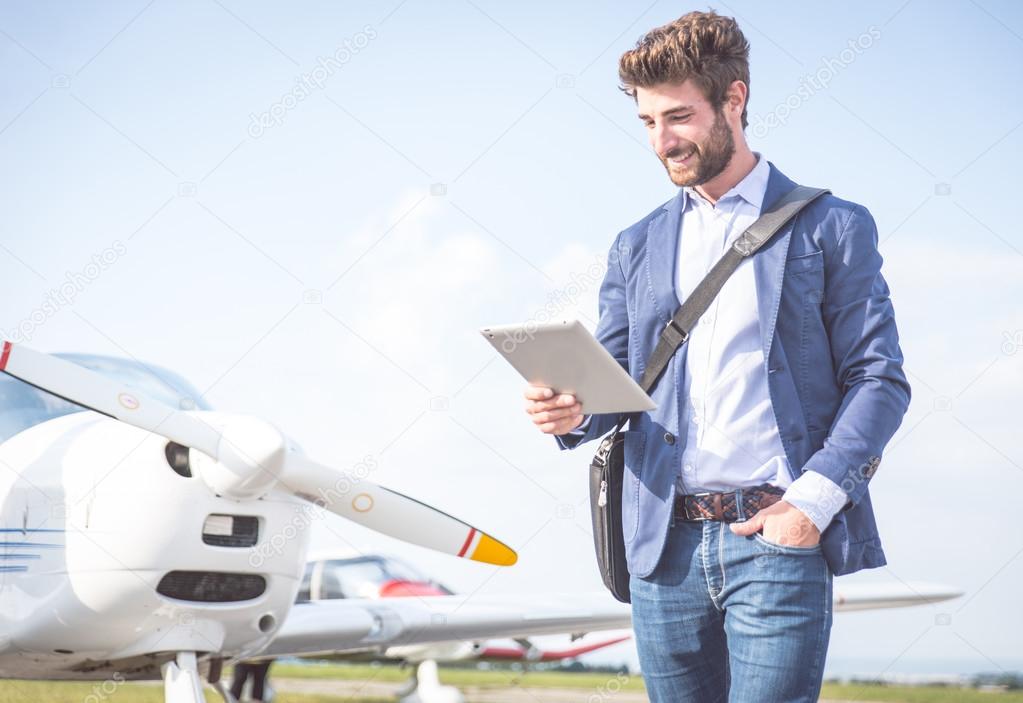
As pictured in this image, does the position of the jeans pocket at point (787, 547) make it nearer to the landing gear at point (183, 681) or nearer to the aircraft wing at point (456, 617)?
the landing gear at point (183, 681)

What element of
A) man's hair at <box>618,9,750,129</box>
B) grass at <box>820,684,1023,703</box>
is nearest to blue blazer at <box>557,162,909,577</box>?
man's hair at <box>618,9,750,129</box>

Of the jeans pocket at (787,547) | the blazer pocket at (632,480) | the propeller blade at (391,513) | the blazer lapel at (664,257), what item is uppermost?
the propeller blade at (391,513)

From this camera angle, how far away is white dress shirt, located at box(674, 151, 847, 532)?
193cm

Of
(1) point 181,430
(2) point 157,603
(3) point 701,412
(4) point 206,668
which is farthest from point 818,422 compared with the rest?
(4) point 206,668

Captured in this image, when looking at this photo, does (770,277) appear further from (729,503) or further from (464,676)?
(464,676)

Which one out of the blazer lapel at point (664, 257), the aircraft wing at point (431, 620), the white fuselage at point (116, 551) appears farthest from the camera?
the aircraft wing at point (431, 620)

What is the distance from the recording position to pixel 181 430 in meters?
4.98

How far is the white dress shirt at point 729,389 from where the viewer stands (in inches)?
76.0

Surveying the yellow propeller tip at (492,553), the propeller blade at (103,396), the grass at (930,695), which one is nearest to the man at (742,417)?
the propeller blade at (103,396)

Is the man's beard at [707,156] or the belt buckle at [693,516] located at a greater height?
the man's beard at [707,156]

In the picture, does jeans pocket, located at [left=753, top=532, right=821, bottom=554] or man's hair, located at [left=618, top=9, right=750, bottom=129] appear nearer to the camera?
jeans pocket, located at [left=753, top=532, right=821, bottom=554]

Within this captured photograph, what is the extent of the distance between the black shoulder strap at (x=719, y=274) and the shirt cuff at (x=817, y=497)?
0.38 m

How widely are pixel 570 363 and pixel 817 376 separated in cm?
48

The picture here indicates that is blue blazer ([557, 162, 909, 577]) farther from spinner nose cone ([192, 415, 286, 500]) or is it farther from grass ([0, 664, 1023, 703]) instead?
spinner nose cone ([192, 415, 286, 500])
